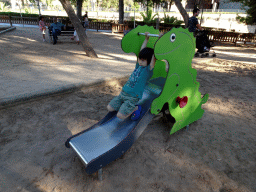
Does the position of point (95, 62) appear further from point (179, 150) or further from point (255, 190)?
point (255, 190)

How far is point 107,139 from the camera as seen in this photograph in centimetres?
211

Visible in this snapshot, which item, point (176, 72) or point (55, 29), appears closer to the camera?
point (176, 72)

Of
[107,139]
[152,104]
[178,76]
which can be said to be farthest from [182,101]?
[107,139]

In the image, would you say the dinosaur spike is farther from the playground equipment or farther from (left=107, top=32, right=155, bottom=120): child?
(left=107, top=32, right=155, bottom=120): child

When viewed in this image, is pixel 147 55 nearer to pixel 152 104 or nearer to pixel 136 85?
pixel 136 85

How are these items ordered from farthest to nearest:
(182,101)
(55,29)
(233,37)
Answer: (233,37), (55,29), (182,101)

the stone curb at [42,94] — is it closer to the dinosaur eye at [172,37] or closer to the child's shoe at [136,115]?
the child's shoe at [136,115]

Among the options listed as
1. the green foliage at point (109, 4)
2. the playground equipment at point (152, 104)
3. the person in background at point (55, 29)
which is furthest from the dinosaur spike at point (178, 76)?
the green foliage at point (109, 4)

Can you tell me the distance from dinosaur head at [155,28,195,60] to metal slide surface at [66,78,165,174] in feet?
2.23

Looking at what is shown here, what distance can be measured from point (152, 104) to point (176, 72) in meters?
0.52

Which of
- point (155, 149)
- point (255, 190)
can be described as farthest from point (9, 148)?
point (255, 190)

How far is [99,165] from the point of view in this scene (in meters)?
1.82

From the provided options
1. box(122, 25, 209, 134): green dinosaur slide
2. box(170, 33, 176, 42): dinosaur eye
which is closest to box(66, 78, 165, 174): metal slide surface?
box(122, 25, 209, 134): green dinosaur slide

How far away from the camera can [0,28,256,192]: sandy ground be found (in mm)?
1843
